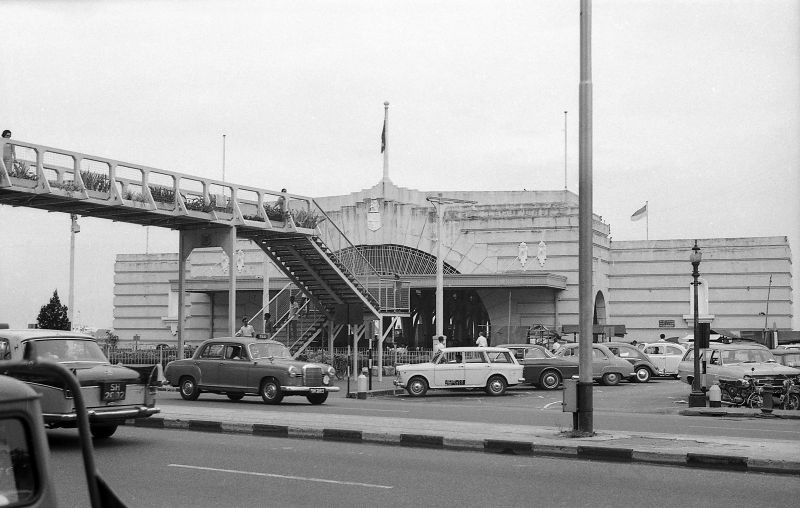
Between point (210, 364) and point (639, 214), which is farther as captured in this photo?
point (639, 214)

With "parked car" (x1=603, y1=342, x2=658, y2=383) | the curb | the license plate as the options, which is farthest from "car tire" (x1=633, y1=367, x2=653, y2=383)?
the license plate

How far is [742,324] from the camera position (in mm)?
57281

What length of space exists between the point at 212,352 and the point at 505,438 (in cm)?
1161

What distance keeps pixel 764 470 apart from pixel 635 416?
30.8 feet

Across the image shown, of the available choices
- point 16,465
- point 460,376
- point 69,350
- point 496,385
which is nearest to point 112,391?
point 69,350

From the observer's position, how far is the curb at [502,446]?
1283cm

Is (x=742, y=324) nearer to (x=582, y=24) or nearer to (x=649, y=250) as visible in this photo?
(x=649, y=250)

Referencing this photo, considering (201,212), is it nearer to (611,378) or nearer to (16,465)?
(611,378)

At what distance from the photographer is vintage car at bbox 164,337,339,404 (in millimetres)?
23625

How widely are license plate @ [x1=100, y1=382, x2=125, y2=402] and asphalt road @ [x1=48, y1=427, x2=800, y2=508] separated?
2.42 feet

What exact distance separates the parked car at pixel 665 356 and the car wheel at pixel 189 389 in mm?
20932

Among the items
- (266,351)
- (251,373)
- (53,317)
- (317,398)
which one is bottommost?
(317,398)

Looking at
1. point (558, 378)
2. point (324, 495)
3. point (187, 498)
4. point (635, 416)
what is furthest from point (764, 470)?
point (558, 378)

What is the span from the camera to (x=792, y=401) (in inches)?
917
